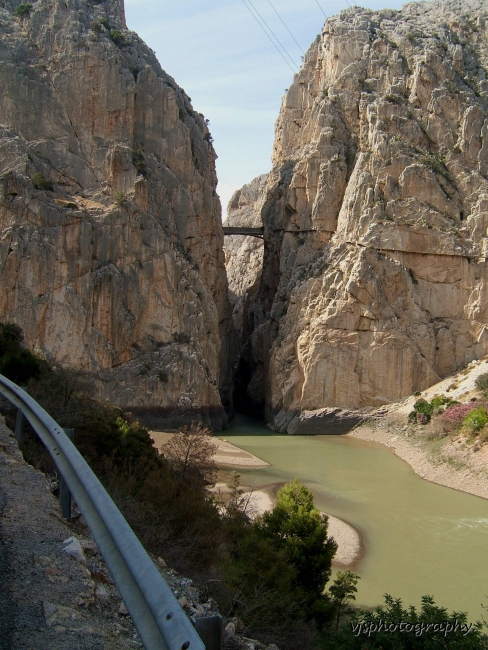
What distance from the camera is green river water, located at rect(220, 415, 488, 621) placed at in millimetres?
18281

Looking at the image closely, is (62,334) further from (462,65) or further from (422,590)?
(462,65)

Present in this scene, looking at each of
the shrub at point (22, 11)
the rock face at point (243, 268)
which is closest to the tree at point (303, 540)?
the rock face at point (243, 268)

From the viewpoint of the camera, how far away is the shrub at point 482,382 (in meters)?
43.8

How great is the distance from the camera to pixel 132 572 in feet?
10.6

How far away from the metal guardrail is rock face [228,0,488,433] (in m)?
46.9

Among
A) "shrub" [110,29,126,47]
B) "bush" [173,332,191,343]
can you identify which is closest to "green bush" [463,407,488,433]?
"bush" [173,332,191,343]

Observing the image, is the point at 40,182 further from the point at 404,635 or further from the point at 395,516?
the point at 404,635

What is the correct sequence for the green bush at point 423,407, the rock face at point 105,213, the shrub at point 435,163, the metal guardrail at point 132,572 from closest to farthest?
the metal guardrail at point 132,572 < the green bush at point 423,407 < the rock face at point 105,213 < the shrub at point 435,163

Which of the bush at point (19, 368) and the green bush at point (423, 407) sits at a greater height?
the bush at point (19, 368)

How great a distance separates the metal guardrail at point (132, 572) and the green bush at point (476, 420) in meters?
34.6

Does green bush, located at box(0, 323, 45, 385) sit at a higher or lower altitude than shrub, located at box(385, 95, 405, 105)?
lower

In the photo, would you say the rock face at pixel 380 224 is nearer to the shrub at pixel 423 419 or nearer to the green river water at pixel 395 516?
the shrub at pixel 423 419

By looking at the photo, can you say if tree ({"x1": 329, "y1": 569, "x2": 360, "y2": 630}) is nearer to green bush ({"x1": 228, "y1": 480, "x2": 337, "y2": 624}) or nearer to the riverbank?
green bush ({"x1": 228, "y1": 480, "x2": 337, "y2": 624})

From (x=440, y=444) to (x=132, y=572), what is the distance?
3766 cm
